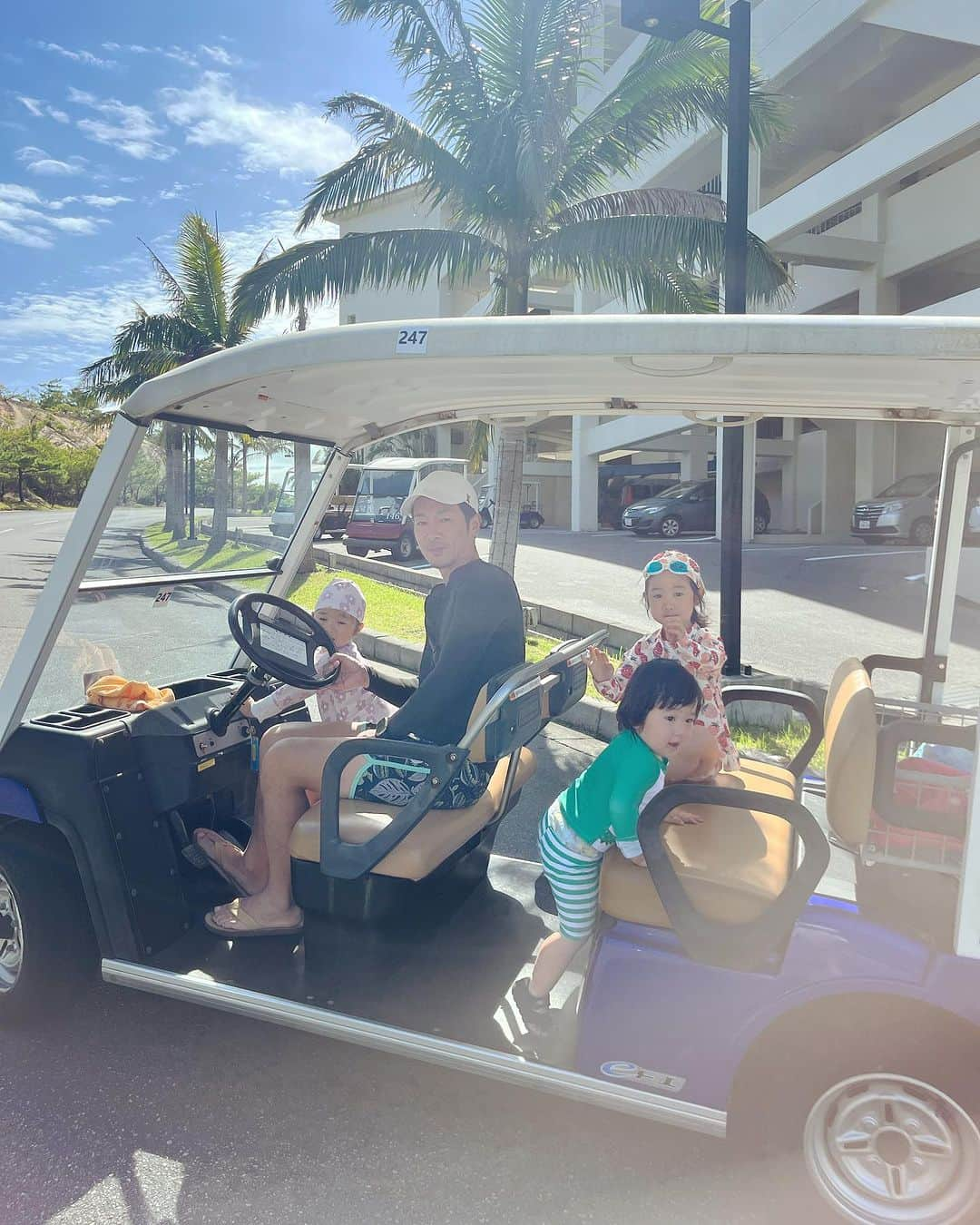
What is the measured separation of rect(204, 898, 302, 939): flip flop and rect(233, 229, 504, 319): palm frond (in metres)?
8.76

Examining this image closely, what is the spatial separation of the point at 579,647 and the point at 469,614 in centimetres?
60

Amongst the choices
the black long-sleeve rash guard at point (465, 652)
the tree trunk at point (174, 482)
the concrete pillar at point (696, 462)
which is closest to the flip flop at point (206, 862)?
the black long-sleeve rash guard at point (465, 652)

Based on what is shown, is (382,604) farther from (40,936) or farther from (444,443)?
(444,443)

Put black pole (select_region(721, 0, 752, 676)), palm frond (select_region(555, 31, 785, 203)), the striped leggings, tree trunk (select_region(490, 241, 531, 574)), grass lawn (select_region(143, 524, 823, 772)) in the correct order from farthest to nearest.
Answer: palm frond (select_region(555, 31, 785, 203)), tree trunk (select_region(490, 241, 531, 574)), black pole (select_region(721, 0, 752, 676)), grass lawn (select_region(143, 524, 823, 772)), the striped leggings

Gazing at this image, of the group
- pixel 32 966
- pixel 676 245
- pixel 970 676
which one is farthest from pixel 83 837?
pixel 676 245

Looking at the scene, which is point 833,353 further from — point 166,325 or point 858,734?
point 166,325

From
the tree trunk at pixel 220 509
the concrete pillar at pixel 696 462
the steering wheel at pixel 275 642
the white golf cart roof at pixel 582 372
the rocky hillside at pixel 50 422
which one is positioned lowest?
the steering wheel at pixel 275 642

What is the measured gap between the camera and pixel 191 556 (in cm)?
349

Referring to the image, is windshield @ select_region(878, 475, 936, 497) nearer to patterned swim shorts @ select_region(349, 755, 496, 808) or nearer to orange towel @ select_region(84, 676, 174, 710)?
patterned swim shorts @ select_region(349, 755, 496, 808)

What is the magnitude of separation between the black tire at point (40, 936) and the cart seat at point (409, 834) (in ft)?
2.16

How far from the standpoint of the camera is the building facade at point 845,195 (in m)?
15.0

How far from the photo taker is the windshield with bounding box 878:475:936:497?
1769cm

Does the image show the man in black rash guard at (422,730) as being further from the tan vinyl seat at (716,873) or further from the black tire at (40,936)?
the tan vinyl seat at (716,873)

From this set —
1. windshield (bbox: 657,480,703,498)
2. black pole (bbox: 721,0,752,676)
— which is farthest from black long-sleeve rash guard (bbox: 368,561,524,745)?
windshield (bbox: 657,480,703,498)
